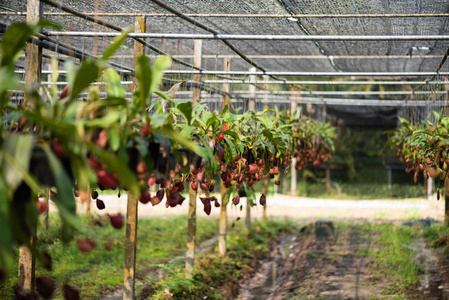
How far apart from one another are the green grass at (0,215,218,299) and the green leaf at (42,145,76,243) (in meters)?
2.02

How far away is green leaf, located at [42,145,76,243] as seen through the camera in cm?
115

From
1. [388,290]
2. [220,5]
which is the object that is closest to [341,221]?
[388,290]

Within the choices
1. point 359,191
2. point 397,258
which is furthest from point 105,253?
point 359,191

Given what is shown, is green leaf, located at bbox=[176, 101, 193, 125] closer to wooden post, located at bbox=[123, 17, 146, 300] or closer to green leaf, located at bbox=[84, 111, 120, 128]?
green leaf, located at bbox=[84, 111, 120, 128]

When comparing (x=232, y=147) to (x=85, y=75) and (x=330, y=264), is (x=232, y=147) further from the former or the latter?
(x=330, y=264)

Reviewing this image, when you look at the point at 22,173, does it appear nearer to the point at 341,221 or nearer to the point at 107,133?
the point at 107,133

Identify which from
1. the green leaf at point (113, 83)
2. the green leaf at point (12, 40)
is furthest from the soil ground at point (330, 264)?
the green leaf at point (12, 40)

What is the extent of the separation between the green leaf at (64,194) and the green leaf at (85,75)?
203mm

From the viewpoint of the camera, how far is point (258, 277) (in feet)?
18.7

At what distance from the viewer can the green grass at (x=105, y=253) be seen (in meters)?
4.51

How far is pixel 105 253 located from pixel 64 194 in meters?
4.72

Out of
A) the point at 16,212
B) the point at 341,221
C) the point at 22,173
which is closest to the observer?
the point at 22,173

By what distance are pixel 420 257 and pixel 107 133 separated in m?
5.14

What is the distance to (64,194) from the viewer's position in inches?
45.5
